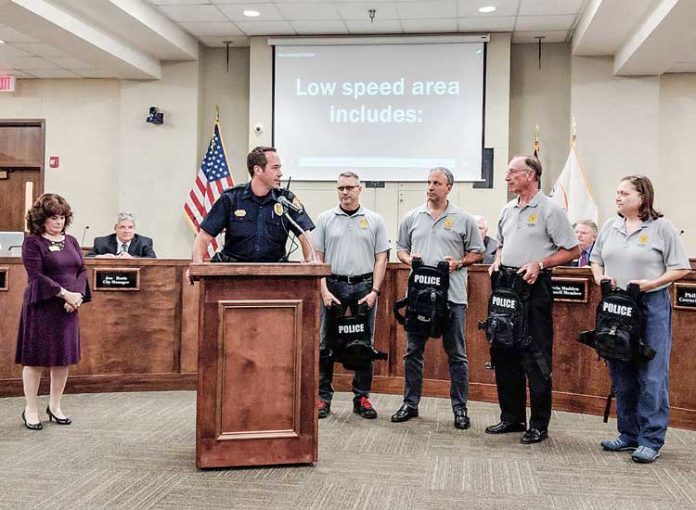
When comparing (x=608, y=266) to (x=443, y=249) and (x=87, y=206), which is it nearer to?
(x=443, y=249)

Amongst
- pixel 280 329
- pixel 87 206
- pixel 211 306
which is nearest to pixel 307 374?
pixel 280 329

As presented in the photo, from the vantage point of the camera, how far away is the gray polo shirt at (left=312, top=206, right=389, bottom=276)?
4.32 meters

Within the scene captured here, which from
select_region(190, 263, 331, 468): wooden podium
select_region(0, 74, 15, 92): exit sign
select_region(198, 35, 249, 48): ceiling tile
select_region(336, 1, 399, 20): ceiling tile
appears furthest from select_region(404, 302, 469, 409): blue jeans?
select_region(0, 74, 15, 92): exit sign

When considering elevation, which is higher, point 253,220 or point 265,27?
point 265,27

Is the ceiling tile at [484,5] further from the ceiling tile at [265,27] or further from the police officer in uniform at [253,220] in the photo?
the police officer in uniform at [253,220]

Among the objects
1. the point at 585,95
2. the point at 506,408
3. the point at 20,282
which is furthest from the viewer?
the point at 585,95

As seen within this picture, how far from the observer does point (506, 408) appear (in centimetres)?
399

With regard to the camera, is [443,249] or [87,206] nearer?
[443,249]

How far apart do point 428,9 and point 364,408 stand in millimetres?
4180

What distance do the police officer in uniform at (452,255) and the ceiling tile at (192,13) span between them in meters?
3.78

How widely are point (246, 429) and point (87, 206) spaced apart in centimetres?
619

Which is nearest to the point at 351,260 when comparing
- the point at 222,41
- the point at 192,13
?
the point at 192,13

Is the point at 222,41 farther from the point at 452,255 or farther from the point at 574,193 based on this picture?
the point at 452,255

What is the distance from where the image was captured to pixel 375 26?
743 centimetres
